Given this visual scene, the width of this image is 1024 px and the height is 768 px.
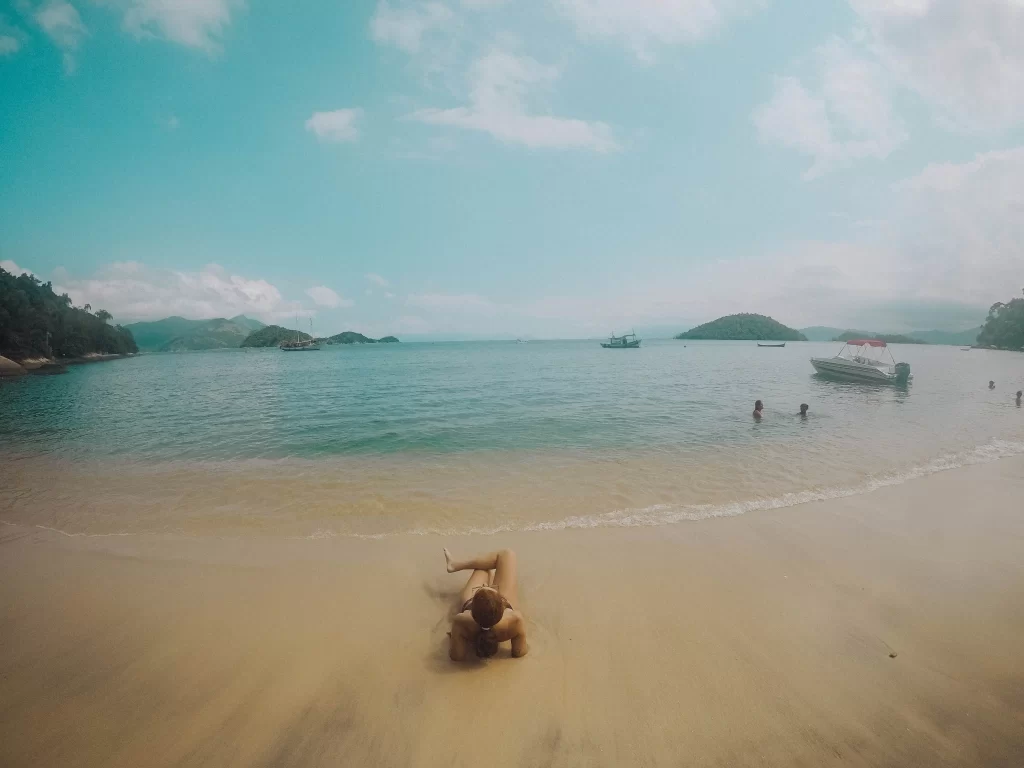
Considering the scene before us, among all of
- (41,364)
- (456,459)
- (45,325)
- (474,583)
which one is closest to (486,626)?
(474,583)

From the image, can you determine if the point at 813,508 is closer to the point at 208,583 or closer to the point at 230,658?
the point at 230,658

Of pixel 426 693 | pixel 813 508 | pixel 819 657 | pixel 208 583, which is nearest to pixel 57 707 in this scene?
pixel 208 583

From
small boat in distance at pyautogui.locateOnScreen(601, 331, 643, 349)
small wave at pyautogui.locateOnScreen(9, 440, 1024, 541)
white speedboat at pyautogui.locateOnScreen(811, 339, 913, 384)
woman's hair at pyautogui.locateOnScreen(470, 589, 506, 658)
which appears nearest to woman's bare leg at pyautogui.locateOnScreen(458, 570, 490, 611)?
woman's hair at pyautogui.locateOnScreen(470, 589, 506, 658)

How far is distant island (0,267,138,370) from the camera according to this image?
69.0 meters

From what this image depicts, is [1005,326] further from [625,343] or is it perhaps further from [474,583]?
[474,583]

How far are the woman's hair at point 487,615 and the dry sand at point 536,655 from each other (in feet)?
0.89

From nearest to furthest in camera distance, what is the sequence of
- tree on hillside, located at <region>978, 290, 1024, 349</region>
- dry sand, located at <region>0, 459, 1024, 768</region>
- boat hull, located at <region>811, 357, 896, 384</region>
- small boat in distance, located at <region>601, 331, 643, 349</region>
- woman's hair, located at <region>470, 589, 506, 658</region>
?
dry sand, located at <region>0, 459, 1024, 768</region> → woman's hair, located at <region>470, 589, 506, 658</region> → boat hull, located at <region>811, 357, 896, 384</region> → tree on hillside, located at <region>978, 290, 1024, 349</region> → small boat in distance, located at <region>601, 331, 643, 349</region>

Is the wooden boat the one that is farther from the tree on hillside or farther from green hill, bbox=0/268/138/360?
green hill, bbox=0/268/138/360

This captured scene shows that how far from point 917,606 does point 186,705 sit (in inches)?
357

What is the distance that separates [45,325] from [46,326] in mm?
469

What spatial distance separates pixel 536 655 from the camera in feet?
15.1

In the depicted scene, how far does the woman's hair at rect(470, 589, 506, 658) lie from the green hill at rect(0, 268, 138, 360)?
102 meters

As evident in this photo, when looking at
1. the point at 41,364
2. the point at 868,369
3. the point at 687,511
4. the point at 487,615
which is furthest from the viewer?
the point at 41,364

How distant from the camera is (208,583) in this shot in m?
6.12
